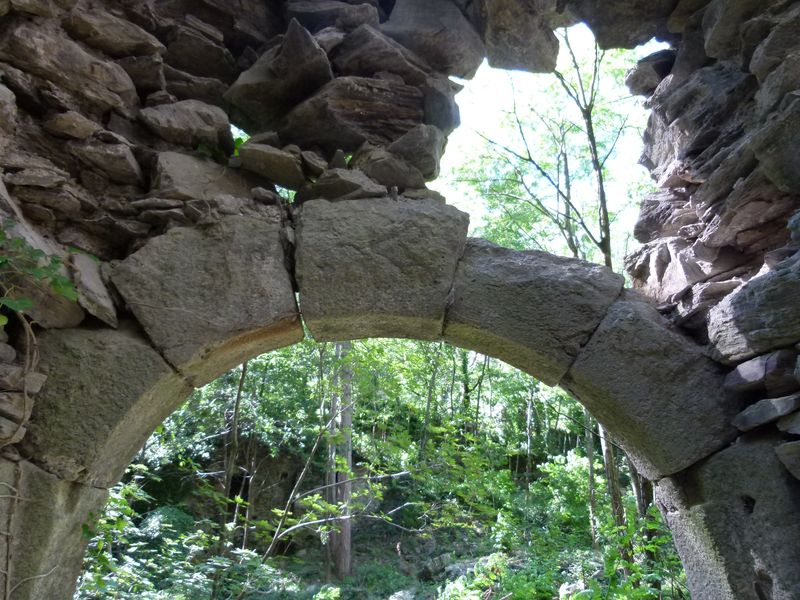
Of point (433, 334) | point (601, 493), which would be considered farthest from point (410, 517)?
point (433, 334)

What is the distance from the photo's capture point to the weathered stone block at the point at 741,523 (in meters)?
1.71

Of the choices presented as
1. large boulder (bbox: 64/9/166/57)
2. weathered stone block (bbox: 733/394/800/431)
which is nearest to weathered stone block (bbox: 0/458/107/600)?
large boulder (bbox: 64/9/166/57)

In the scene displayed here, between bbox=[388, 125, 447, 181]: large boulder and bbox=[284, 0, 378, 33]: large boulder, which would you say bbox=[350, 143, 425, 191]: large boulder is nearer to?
bbox=[388, 125, 447, 181]: large boulder

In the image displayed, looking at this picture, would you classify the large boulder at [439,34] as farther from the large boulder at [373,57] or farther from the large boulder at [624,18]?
the large boulder at [624,18]

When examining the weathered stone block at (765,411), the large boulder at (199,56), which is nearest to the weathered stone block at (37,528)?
the large boulder at (199,56)

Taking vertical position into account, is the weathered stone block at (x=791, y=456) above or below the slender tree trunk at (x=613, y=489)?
below

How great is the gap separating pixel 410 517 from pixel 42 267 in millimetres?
8777

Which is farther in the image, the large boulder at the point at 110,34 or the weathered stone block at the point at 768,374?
the large boulder at the point at 110,34

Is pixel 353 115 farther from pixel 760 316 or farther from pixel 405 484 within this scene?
pixel 405 484

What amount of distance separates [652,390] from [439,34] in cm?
194

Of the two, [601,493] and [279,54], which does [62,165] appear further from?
[601,493]

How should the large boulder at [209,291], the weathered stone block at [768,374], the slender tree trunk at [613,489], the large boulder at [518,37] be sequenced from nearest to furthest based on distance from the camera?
1. the weathered stone block at [768,374]
2. the large boulder at [209,291]
3. the large boulder at [518,37]
4. the slender tree trunk at [613,489]

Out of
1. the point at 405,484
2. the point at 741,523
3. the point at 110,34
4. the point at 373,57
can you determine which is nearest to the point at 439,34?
the point at 373,57

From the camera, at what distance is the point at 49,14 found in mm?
2340
